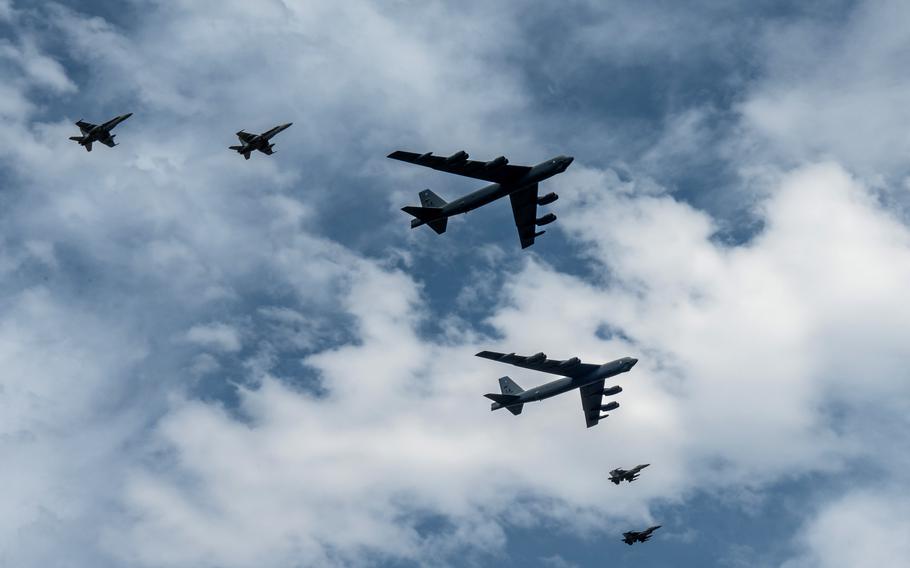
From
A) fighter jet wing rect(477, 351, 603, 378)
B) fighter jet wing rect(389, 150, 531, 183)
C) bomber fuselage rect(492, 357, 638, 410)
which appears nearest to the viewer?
fighter jet wing rect(389, 150, 531, 183)

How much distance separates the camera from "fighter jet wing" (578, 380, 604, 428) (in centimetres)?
12412

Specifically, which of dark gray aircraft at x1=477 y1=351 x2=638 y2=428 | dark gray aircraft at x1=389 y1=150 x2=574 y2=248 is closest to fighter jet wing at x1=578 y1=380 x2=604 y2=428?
dark gray aircraft at x1=477 y1=351 x2=638 y2=428

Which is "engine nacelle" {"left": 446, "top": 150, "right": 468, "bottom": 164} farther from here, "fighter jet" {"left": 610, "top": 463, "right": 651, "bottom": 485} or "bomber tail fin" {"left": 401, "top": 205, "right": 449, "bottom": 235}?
"fighter jet" {"left": 610, "top": 463, "right": 651, "bottom": 485}

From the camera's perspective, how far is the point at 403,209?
105062mm

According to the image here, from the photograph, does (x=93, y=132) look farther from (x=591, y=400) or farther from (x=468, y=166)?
(x=591, y=400)

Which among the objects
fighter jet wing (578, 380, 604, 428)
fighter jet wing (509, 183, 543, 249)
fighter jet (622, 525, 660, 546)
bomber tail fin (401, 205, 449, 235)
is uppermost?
fighter jet wing (509, 183, 543, 249)

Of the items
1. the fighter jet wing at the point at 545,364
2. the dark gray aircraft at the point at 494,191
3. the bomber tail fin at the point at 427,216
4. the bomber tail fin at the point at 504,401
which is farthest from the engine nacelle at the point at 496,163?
the bomber tail fin at the point at 504,401

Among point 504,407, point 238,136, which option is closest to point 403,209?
point 238,136

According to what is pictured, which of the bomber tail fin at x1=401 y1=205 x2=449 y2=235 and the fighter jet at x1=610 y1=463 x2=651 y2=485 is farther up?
the bomber tail fin at x1=401 y1=205 x2=449 y2=235

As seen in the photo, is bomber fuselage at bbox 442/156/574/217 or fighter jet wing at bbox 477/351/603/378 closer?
Result: bomber fuselage at bbox 442/156/574/217

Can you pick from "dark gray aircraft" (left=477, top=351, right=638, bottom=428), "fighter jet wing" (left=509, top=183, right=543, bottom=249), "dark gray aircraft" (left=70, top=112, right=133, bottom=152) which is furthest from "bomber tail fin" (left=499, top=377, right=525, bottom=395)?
"dark gray aircraft" (left=70, top=112, right=133, bottom=152)

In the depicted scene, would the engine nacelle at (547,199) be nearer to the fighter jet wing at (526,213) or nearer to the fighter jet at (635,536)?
the fighter jet wing at (526,213)

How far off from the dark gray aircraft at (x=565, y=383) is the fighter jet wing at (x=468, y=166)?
2301cm

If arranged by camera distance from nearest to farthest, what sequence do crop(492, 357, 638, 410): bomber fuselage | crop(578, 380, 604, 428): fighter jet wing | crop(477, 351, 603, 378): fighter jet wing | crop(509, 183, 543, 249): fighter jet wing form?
crop(509, 183, 543, 249): fighter jet wing < crop(477, 351, 603, 378): fighter jet wing < crop(492, 357, 638, 410): bomber fuselage < crop(578, 380, 604, 428): fighter jet wing
